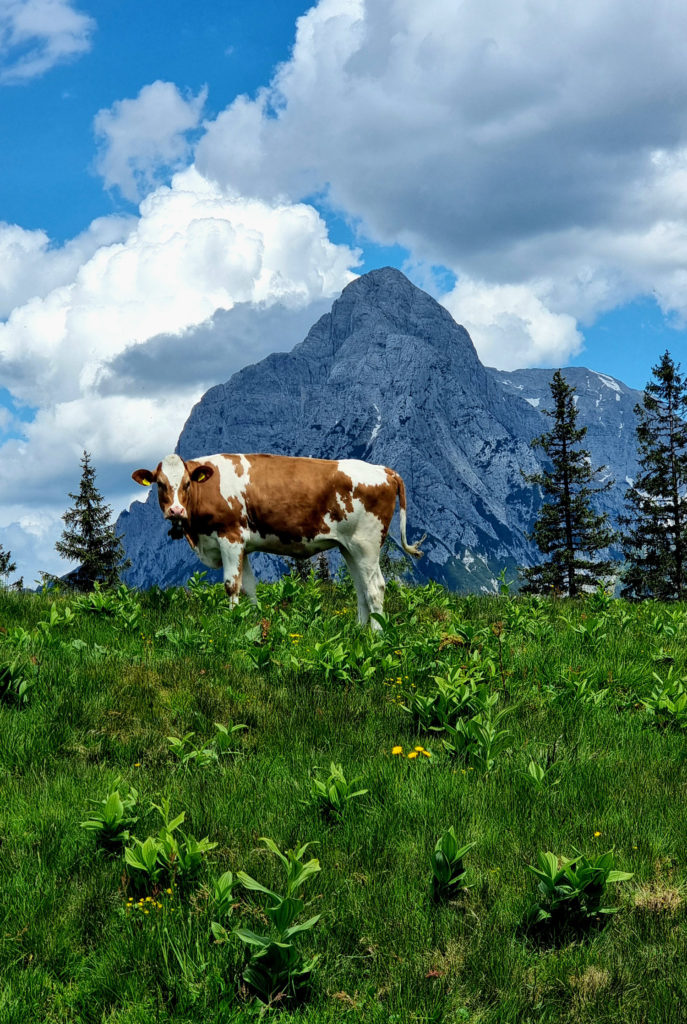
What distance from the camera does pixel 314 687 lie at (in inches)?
289

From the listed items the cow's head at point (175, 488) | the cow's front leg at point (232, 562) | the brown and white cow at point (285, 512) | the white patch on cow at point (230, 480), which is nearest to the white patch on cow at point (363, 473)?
the brown and white cow at point (285, 512)

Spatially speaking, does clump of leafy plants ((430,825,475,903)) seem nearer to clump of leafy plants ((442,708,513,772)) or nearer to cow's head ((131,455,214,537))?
clump of leafy plants ((442,708,513,772))

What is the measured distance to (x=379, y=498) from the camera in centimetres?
1399

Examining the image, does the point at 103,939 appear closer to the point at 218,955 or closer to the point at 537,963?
the point at 218,955

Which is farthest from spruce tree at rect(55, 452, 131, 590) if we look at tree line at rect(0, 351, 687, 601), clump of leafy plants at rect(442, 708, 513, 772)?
clump of leafy plants at rect(442, 708, 513, 772)

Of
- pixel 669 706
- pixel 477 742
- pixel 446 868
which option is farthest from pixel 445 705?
pixel 446 868

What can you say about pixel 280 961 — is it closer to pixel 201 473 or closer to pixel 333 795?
pixel 333 795

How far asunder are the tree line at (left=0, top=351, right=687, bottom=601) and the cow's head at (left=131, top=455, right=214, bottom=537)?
33.6 metres

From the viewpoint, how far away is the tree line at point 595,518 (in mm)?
45500

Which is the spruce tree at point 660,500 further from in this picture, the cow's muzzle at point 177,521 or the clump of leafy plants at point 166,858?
the clump of leafy plants at point 166,858

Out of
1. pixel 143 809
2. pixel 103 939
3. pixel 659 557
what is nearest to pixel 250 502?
pixel 143 809

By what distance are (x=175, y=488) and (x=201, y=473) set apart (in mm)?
720

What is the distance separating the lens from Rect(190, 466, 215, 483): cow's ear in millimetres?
13133

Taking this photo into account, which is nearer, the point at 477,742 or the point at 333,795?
the point at 333,795
